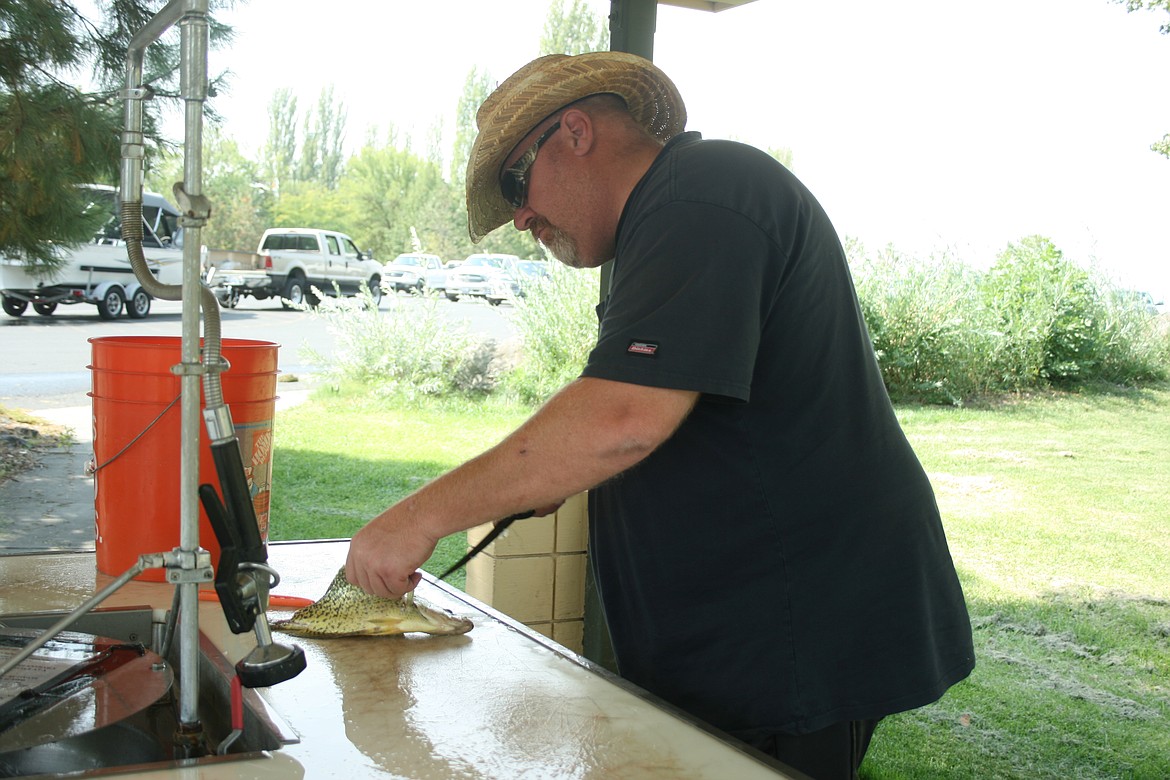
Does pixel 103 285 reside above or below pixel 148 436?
above

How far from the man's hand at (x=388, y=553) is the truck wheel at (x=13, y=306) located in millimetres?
15909

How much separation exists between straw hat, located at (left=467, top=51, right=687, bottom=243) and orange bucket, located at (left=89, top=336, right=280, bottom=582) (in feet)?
1.93

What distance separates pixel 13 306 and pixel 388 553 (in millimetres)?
16331

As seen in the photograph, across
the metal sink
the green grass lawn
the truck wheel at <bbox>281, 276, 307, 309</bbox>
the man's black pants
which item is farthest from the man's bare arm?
the truck wheel at <bbox>281, 276, 307, 309</bbox>

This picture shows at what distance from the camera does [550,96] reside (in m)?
1.70

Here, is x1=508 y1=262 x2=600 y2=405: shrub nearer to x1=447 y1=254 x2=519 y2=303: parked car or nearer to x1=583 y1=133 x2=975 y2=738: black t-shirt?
x1=583 y1=133 x2=975 y2=738: black t-shirt

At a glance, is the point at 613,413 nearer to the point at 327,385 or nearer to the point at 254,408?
the point at 254,408

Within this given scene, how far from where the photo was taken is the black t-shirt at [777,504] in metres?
1.43

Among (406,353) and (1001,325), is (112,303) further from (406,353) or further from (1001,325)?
(1001,325)


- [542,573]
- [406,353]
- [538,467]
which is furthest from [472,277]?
[538,467]

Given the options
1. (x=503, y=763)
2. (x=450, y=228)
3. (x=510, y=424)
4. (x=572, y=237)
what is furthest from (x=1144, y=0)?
(x=450, y=228)

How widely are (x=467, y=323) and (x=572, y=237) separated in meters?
9.40

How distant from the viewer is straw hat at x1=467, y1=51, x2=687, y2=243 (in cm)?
170

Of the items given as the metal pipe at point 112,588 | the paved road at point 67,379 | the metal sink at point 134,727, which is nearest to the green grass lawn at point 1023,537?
the paved road at point 67,379
